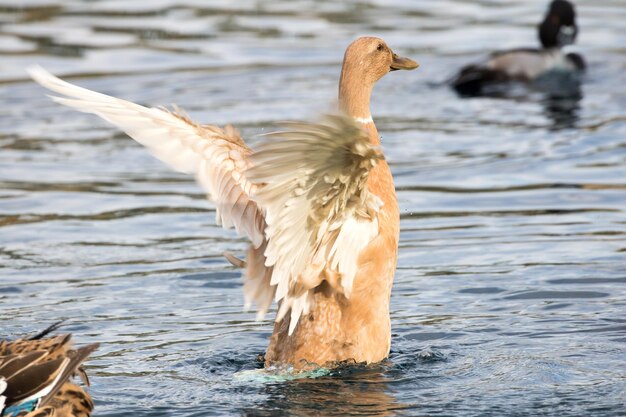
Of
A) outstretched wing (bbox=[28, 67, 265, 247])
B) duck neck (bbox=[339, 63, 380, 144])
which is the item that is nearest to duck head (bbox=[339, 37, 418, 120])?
duck neck (bbox=[339, 63, 380, 144])

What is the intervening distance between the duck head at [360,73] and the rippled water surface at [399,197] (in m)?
1.47

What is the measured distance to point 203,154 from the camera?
745cm

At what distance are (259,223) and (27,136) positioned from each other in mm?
7424

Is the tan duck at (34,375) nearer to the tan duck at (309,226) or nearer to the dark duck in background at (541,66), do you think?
the tan duck at (309,226)

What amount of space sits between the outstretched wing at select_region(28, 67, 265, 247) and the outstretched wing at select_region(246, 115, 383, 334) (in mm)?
409

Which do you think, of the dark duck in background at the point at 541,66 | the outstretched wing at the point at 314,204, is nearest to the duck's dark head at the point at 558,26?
the dark duck in background at the point at 541,66

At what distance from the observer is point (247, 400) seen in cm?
714

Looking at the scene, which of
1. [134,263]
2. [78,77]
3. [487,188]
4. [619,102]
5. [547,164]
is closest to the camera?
[134,263]

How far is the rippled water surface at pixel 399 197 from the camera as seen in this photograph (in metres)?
7.43

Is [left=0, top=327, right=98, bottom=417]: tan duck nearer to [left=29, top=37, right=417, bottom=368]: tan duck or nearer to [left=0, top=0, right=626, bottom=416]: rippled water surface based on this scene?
[left=0, top=0, right=626, bottom=416]: rippled water surface

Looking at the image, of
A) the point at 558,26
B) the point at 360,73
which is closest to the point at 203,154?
the point at 360,73

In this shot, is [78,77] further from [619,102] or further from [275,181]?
[275,181]

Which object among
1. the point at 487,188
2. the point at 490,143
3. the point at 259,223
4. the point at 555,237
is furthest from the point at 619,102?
the point at 259,223

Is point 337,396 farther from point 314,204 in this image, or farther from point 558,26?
point 558,26
